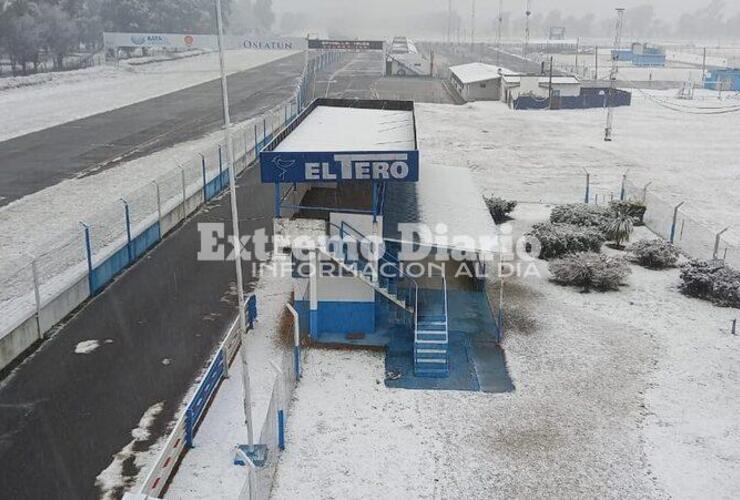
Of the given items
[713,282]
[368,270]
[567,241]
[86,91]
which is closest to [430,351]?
[368,270]

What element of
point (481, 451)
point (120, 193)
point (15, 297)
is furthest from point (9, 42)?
point (481, 451)

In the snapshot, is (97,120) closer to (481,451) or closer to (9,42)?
(9,42)

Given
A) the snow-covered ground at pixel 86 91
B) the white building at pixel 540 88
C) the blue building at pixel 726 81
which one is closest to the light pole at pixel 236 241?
the snow-covered ground at pixel 86 91

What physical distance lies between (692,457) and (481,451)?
13.3ft

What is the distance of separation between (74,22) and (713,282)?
94.8m

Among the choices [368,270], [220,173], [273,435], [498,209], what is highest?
[368,270]

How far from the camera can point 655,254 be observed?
24203 millimetres

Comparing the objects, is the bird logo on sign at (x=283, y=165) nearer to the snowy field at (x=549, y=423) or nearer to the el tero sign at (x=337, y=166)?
the el tero sign at (x=337, y=166)

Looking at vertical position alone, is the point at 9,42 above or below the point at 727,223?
above

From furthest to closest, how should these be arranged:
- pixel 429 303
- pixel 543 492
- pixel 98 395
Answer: pixel 429 303 → pixel 98 395 → pixel 543 492

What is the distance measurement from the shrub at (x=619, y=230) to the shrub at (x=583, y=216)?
0.42 metres

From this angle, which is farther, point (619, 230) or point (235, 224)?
point (619, 230)

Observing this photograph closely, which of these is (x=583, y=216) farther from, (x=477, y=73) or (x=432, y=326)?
(x=477, y=73)

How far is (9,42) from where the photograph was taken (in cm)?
8288
